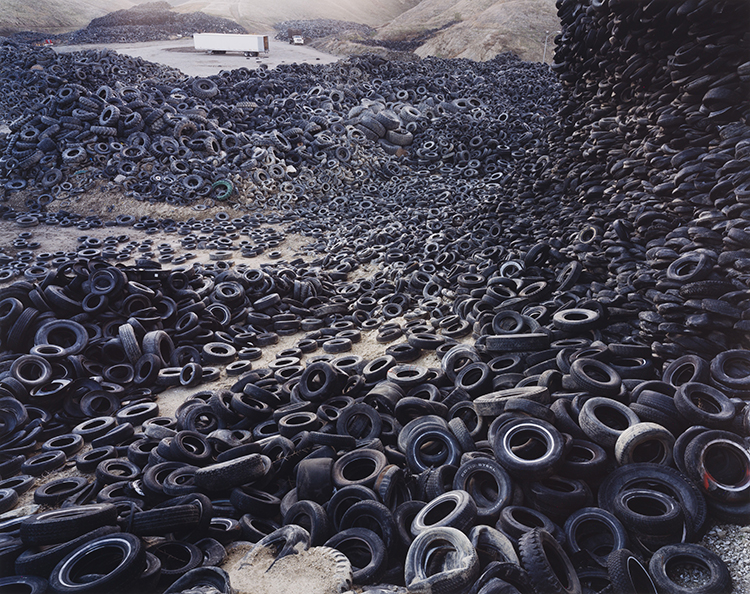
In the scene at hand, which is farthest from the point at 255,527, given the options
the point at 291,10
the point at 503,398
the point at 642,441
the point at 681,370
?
the point at 291,10

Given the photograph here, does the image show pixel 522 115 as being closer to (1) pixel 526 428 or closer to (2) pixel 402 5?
(1) pixel 526 428

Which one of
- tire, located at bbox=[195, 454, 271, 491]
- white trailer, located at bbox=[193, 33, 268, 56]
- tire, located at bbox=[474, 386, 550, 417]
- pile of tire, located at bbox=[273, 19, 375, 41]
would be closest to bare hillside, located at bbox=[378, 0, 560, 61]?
pile of tire, located at bbox=[273, 19, 375, 41]

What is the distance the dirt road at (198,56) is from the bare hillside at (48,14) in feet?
27.5

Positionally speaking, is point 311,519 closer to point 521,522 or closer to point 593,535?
point 521,522

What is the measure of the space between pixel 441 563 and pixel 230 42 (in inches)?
1725

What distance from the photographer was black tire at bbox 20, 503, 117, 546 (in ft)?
12.1

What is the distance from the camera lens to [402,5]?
6825 centimetres

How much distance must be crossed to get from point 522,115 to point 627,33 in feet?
44.7

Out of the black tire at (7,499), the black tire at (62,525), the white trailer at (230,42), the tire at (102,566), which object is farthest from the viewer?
the white trailer at (230,42)

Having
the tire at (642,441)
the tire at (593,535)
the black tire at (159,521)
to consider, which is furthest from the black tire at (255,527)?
the tire at (642,441)

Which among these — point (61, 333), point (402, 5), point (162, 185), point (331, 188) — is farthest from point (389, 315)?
point (402, 5)

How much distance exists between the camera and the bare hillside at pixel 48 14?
4244cm

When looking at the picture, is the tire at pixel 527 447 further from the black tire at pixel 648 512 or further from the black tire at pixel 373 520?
the black tire at pixel 373 520

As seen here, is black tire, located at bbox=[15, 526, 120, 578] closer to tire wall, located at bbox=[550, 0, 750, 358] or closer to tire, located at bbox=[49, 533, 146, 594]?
tire, located at bbox=[49, 533, 146, 594]
